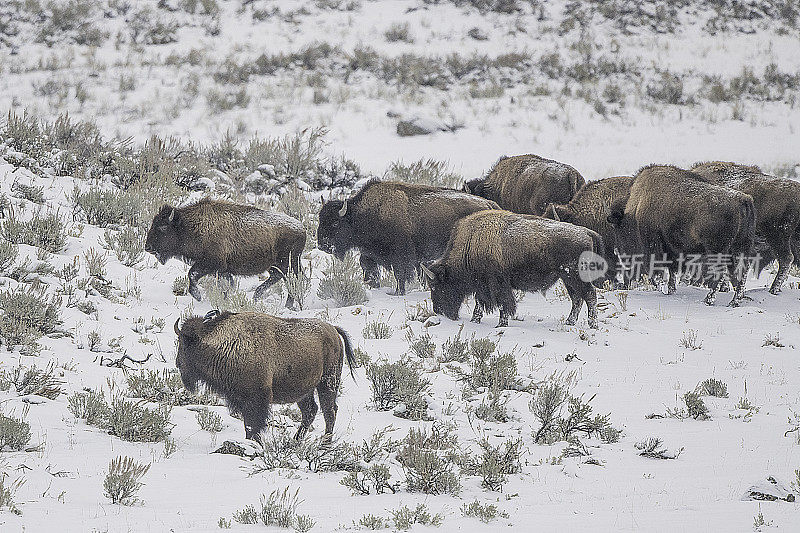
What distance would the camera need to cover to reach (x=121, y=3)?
28.2m

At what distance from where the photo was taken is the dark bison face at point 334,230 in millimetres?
10680

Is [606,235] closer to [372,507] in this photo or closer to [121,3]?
[372,507]

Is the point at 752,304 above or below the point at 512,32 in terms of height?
below

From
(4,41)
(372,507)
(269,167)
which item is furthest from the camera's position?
(4,41)

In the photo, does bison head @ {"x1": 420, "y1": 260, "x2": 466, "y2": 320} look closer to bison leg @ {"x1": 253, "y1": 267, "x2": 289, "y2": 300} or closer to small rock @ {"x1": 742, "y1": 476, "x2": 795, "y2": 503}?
bison leg @ {"x1": 253, "y1": 267, "x2": 289, "y2": 300}

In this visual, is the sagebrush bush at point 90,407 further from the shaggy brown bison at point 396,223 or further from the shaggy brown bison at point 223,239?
the shaggy brown bison at point 396,223

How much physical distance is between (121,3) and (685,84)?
61.8 feet

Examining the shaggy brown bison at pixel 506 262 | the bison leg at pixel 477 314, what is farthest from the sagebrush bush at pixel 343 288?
the bison leg at pixel 477 314

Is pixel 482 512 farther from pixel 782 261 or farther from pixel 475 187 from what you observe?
pixel 475 187

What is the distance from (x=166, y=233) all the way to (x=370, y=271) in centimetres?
280

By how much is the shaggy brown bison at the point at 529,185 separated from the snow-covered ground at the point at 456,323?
6.24 feet

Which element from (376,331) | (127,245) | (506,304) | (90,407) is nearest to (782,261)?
(506,304)

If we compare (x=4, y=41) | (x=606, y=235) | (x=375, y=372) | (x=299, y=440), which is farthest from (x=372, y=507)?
(x=4, y=41)

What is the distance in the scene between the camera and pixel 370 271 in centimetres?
1089
